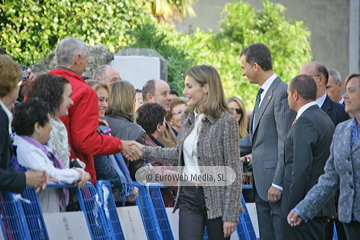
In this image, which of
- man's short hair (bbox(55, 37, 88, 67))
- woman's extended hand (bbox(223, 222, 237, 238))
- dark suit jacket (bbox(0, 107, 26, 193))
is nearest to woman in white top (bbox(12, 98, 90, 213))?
dark suit jacket (bbox(0, 107, 26, 193))

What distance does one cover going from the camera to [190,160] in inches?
211

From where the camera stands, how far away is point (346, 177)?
4582mm

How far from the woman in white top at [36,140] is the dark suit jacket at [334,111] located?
3.35m

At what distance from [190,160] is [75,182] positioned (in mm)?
1038

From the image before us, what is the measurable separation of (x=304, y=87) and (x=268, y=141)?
0.65 metres

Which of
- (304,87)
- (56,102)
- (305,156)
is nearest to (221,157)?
(305,156)

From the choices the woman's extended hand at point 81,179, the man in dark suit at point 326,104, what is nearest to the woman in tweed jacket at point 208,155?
the woman's extended hand at point 81,179

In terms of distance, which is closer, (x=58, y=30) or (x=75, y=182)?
(x=75, y=182)

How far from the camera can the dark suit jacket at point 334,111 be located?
6977mm

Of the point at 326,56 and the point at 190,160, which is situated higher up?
the point at 190,160

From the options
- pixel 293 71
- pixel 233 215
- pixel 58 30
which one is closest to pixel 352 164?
pixel 233 215

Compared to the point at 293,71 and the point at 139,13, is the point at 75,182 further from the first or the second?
the point at 293,71

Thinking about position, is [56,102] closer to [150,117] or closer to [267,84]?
[150,117]

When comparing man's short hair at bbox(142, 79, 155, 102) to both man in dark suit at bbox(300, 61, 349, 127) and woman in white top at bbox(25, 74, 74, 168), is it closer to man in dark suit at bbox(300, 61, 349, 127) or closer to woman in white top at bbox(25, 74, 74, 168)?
man in dark suit at bbox(300, 61, 349, 127)
